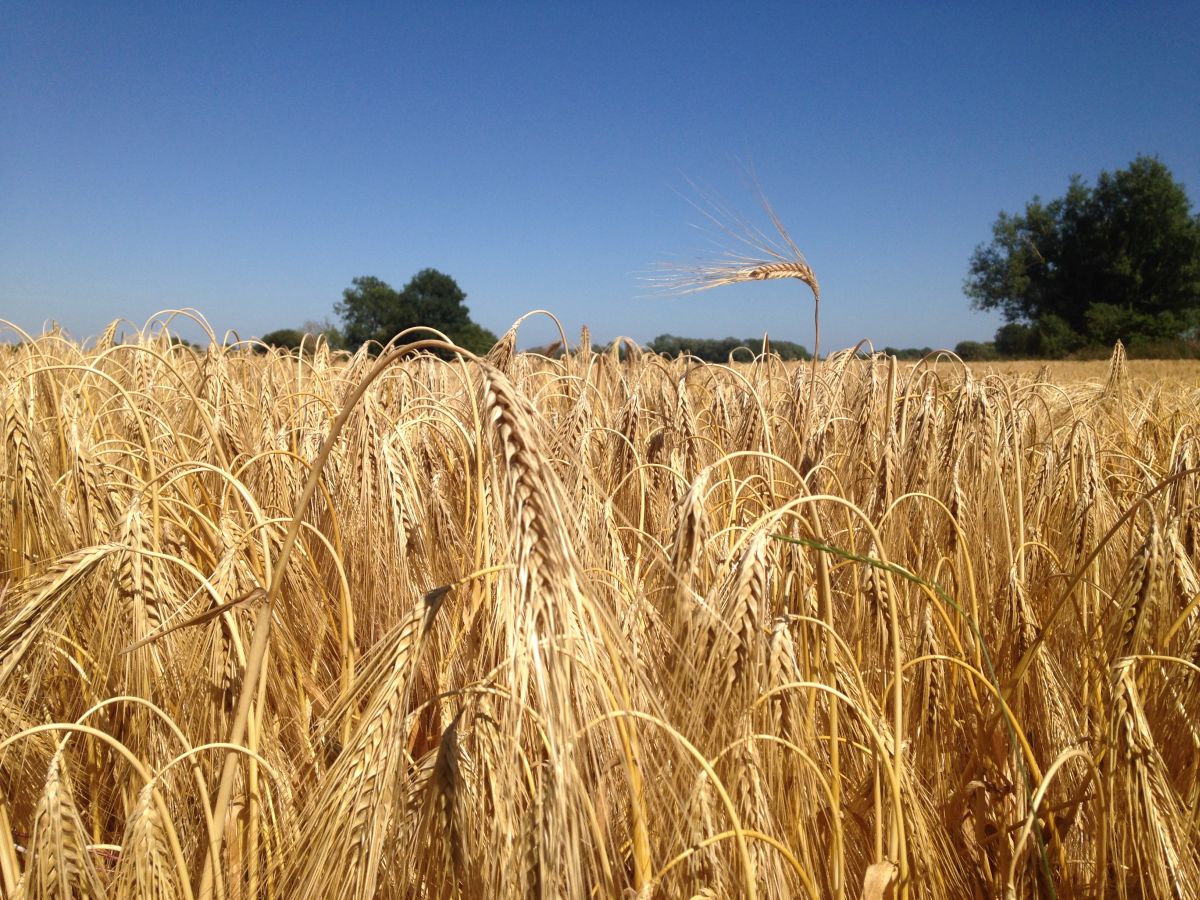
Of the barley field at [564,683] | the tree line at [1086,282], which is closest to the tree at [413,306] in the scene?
the tree line at [1086,282]

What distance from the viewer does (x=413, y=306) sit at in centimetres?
3819

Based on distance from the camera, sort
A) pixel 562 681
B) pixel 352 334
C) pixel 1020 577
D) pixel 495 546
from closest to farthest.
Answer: pixel 562 681 → pixel 495 546 → pixel 1020 577 → pixel 352 334

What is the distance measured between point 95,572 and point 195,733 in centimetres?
36

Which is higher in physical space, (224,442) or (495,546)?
(224,442)

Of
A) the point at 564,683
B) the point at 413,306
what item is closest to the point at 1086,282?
the point at 413,306

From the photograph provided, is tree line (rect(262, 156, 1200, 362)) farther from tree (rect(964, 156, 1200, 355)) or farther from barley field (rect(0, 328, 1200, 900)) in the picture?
barley field (rect(0, 328, 1200, 900))

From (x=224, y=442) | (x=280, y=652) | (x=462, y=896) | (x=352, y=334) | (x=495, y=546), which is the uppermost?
(x=352, y=334)

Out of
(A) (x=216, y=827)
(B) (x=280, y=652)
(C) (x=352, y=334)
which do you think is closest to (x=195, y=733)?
(B) (x=280, y=652)

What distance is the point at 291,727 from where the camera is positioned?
1.39 metres

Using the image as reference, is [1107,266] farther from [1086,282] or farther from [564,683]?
[564,683]

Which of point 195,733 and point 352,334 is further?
point 352,334

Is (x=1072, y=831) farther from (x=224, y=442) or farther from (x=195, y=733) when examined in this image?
(x=224, y=442)

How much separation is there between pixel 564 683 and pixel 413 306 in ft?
131

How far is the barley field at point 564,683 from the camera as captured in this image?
807 mm
